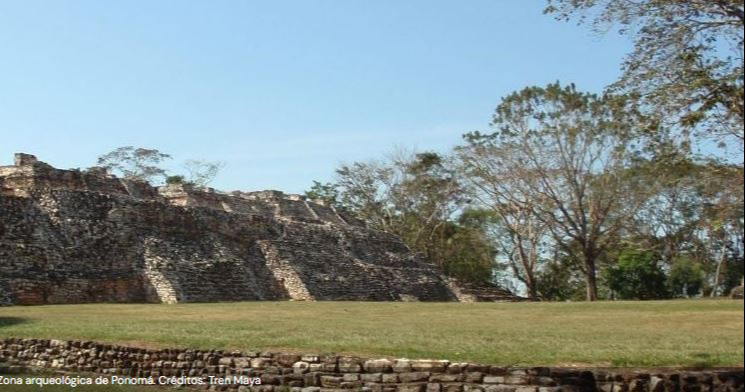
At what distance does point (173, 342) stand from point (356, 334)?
2517 mm

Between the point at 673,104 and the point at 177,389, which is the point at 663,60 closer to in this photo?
the point at 673,104

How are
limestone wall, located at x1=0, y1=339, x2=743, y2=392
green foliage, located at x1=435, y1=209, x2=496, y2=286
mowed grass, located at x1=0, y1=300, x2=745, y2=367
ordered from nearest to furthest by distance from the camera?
limestone wall, located at x1=0, y1=339, x2=743, y2=392
mowed grass, located at x1=0, y1=300, x2=745, y2=367
green foliage, located at x1=435, y1=209, x2=496, y2=286

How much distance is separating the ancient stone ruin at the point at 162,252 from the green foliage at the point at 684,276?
9506 millimetres

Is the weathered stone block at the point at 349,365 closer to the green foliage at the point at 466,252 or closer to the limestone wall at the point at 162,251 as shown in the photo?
the limestone wall at the point at 162,251

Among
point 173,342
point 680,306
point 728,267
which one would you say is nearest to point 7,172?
point 173,342

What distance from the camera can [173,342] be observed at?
10445 millimetres

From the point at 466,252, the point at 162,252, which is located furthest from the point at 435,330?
the point at 466,252

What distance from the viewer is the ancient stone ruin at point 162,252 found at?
19.7 m

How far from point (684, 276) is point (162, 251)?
22052 mm

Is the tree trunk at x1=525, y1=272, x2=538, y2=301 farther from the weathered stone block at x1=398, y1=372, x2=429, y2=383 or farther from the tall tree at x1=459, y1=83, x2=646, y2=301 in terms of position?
the weathered stone block at x1=398, y1=372, x2=429, y2=383

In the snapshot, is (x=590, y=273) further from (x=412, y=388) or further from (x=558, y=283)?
(x=412, y=388)

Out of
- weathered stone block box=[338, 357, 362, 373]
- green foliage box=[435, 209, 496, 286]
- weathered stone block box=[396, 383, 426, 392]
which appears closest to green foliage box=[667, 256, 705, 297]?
green foliage box=[435, 209, 496, 286]

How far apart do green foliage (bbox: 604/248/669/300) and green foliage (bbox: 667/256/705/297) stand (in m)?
0.65

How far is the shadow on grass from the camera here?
13323 mm
